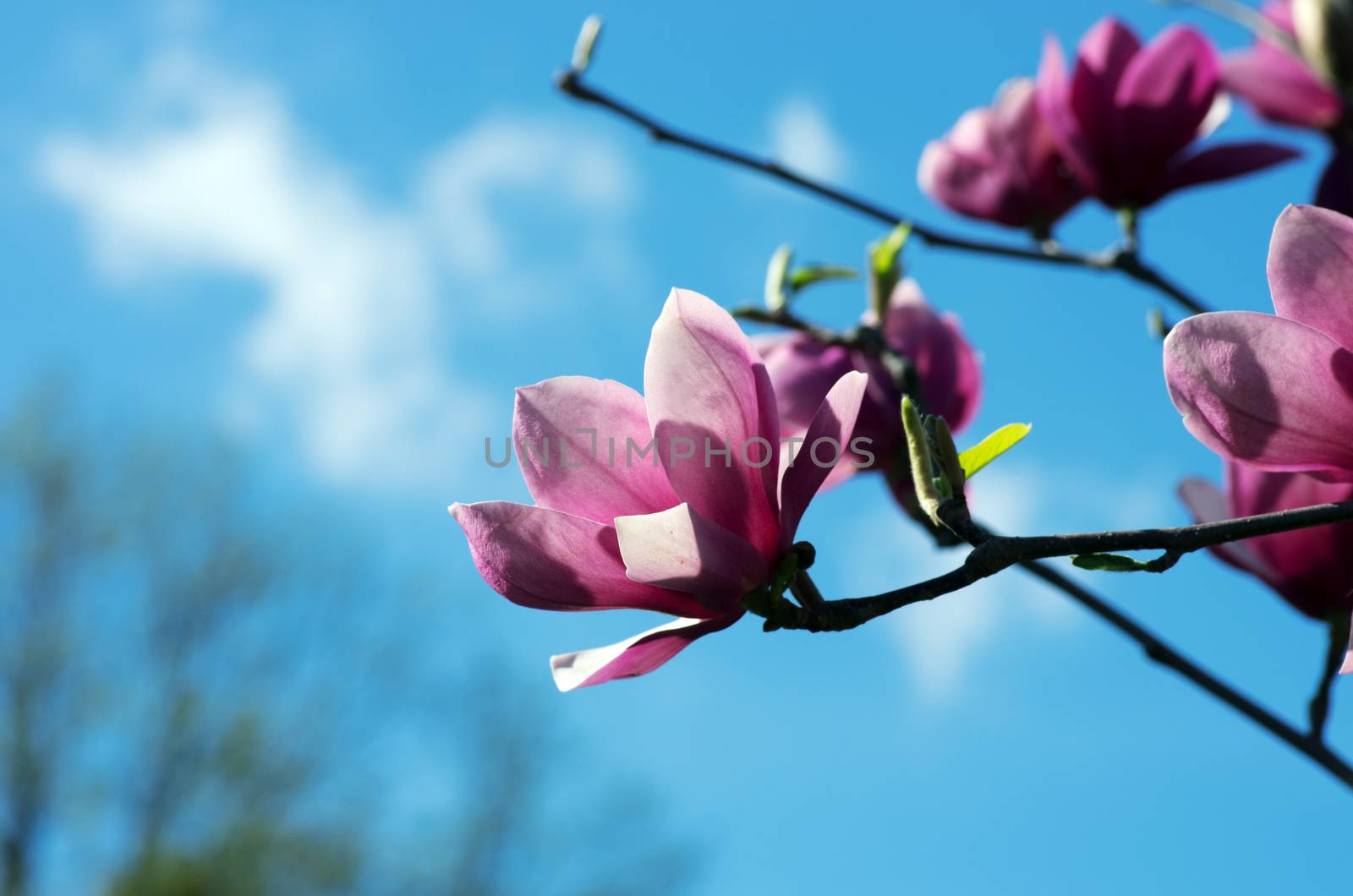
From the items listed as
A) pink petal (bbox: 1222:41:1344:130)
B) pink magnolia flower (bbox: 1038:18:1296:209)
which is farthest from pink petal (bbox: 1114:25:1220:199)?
pink petal (bbox: 1222:41:1344:130)

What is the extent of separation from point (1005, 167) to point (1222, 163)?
14cm

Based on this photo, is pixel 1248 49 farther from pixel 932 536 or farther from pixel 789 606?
pixel 789 606

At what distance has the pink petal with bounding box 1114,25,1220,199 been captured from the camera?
2.40 ft

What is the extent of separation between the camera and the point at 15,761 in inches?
268

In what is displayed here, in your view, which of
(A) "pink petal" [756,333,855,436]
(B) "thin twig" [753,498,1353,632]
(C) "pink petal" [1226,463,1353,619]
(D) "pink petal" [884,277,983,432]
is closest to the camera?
(B) "thin twig" [753,498,1353,632]

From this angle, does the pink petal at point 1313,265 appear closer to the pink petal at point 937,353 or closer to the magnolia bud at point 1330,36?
the magnolia bud at point 1330,36

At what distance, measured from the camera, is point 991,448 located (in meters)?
0.44

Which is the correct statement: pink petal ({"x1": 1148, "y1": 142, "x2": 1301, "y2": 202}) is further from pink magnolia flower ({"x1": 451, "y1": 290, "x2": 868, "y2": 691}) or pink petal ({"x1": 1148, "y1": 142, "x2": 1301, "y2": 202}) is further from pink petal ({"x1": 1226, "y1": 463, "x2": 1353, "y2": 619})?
pink magnolia flower ({"x1": 451, "y1": 290, "x2": 868, "y2": 691})

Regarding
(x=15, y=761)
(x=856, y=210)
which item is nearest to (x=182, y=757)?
(x=15, y=761)

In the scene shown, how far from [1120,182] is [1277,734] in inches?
13.7

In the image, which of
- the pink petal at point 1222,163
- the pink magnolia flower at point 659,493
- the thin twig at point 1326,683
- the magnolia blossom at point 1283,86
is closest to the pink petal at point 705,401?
the pink magnolia flower at point 659,493

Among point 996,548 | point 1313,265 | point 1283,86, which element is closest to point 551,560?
point 996,548

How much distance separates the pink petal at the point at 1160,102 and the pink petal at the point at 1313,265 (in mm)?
375

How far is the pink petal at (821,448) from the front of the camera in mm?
409
